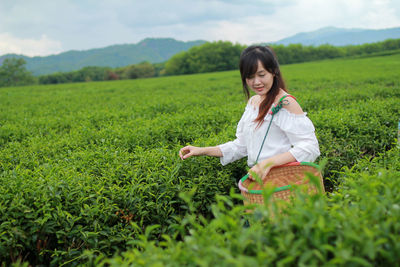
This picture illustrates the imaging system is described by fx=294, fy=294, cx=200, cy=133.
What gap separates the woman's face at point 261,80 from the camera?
258 centimetres

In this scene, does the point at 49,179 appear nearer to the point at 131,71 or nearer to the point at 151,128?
the point at 151,128

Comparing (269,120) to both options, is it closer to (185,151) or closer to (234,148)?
(234,148)

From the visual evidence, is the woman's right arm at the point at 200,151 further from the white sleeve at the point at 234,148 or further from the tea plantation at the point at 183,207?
the tea plantation at the point at 183,207

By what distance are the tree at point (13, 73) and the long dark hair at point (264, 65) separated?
7412cm

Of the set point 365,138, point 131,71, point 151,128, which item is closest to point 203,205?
point 151,128

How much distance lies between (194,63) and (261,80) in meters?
67.1

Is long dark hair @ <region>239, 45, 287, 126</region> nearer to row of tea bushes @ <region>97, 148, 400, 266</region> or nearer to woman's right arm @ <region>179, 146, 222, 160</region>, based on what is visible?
woman's right arm @ <region>179, 146, 222, 160</region>

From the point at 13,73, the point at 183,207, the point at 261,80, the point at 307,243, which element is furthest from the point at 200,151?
the point at 13,73

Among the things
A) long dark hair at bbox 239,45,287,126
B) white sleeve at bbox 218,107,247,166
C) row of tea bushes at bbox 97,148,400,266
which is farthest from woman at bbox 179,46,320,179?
row of tea bushes at bbox 97,148,400,266

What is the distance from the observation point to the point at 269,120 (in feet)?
8.84

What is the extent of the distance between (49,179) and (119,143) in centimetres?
190

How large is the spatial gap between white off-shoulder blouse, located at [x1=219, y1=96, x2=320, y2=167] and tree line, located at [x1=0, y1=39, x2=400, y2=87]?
64.3m

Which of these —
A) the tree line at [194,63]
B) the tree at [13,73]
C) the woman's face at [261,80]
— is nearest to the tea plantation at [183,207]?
the woman's face at [261,80]

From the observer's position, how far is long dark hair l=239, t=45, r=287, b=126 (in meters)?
2.56
